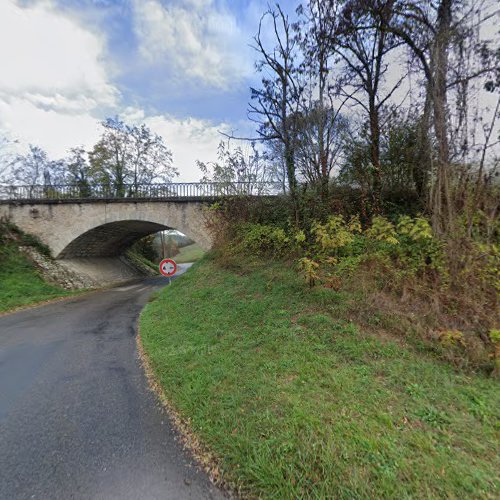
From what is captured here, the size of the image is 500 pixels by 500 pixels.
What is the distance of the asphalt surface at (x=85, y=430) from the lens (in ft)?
6.98

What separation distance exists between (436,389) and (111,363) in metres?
4.99

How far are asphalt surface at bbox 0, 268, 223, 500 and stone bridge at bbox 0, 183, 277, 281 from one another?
30.2 feet

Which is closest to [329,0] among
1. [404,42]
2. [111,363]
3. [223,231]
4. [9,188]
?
[404,42]

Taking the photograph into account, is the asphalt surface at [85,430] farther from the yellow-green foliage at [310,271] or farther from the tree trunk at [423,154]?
the tree trunk at [423,154]

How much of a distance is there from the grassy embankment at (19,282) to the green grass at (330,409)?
907cm

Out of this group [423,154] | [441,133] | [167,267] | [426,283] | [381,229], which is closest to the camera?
[426,283]

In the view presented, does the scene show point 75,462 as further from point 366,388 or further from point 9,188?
point 9,188

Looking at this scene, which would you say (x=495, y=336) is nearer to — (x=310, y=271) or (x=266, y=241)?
(x=310, y=271)

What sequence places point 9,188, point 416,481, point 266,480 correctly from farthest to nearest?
point 9,188, point 266,480, point 416,481

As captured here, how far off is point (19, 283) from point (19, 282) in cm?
14

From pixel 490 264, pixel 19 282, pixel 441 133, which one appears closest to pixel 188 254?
pixel 19 282

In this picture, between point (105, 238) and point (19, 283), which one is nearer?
point (19, 283)

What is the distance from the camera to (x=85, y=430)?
9.24ft

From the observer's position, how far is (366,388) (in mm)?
2803
